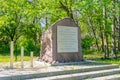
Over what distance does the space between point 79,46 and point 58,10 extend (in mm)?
5354

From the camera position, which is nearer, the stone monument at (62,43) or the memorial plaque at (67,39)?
the stone monument at (62,43)

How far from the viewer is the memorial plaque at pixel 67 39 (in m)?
11.8

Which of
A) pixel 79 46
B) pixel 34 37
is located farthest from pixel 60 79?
pixel 34 37

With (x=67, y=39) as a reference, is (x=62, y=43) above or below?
below

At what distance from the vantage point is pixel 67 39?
12047mm

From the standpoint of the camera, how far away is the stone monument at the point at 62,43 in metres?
11.7

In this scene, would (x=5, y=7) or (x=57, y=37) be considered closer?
(x=57, y=37)

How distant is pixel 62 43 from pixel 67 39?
358mm

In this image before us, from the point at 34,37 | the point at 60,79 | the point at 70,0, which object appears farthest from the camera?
the point at 34,37

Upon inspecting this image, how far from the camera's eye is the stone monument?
461 inches

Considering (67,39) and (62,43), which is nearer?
(62,43)

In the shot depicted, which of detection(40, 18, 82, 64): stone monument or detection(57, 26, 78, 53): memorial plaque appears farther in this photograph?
detection(57, 26, 78, 53): memorial plaque

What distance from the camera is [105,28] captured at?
17.9m

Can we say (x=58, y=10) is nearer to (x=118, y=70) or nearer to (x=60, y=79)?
(x=118, y=70)
